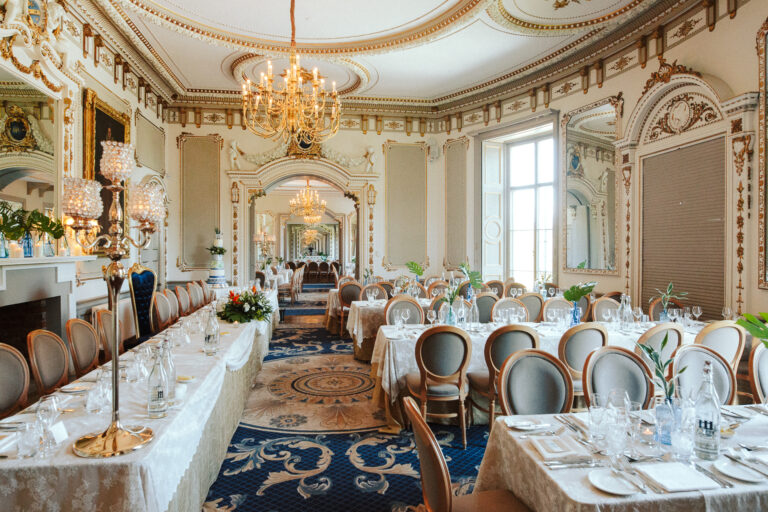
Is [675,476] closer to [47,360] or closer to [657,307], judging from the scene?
[47,360]

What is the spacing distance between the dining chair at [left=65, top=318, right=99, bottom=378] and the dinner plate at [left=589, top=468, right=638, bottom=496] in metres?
3.30

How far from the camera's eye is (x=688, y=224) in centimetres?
527

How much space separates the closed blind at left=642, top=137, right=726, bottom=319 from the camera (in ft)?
16.0

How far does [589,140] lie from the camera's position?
7219 millimetres

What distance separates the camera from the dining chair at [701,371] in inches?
99.0

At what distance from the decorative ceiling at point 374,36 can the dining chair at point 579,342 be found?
428 cm

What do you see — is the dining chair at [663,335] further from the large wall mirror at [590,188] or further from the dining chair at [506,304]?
the large wall mirror at [590,188]

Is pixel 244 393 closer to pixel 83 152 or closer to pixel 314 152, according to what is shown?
pixel 83 152

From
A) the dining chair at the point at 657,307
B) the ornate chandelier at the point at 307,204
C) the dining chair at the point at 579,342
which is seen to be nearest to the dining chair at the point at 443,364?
the dining chair at the point at 579,342

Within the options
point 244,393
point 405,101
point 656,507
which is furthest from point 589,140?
point 656,507

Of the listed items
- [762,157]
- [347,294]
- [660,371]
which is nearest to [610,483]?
[660,371]

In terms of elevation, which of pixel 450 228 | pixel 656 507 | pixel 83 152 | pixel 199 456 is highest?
pixel 83 152

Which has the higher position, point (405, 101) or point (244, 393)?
point (405, 101)

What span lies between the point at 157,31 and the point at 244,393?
5.37m
